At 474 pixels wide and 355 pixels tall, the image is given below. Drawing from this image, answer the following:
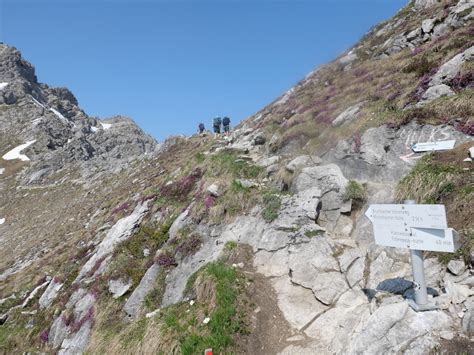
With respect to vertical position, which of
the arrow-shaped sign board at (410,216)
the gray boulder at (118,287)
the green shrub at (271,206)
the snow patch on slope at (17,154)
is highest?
the snow patch on slope at (17,154)

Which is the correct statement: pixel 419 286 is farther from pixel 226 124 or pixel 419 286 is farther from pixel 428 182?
pixel 226 124

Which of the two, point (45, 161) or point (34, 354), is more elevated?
point (45, 161)

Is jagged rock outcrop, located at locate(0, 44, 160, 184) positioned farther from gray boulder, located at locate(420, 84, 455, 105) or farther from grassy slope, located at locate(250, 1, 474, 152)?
gray boulder, located at locate(420, 84, 455, 105)

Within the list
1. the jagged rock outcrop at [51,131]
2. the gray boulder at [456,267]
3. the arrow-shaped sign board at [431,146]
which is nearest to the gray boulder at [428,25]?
the arrow-shaped sign board at [431,146]

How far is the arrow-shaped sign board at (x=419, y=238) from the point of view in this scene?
6582 mm

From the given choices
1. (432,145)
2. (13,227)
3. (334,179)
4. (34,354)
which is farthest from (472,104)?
(13,227)

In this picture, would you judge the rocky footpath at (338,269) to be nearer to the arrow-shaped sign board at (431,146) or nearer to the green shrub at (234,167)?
the arrow-shaped sign board at (431,146)

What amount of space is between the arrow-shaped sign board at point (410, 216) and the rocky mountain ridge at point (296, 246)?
1.62 meters

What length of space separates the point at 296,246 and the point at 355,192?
296cm

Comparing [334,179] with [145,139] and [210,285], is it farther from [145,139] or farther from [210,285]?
[145,139]

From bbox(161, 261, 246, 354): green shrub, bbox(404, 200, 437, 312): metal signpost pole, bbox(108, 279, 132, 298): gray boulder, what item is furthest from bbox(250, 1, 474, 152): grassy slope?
bbox(108, 279, 132, 298): gray boulder

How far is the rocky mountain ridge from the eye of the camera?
8.67m

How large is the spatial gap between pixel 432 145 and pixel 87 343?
47.0ft

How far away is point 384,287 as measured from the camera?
875 centimetres
